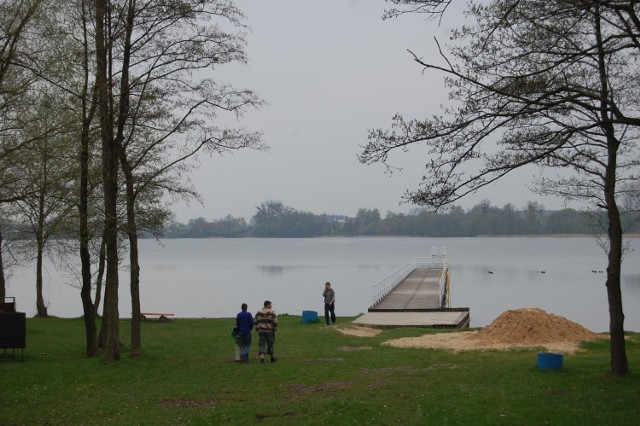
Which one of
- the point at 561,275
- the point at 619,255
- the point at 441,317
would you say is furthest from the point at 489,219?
the point at 619,255

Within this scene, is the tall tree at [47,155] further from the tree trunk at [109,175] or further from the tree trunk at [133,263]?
the tree trunk at [133,263]

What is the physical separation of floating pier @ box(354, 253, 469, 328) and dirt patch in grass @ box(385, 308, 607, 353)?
15.4 ft

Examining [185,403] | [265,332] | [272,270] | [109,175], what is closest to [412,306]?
[265,332]

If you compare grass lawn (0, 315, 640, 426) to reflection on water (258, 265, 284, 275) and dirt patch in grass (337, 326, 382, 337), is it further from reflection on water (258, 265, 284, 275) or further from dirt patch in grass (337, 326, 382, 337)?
reflection on water (258, 265, 284, 275)

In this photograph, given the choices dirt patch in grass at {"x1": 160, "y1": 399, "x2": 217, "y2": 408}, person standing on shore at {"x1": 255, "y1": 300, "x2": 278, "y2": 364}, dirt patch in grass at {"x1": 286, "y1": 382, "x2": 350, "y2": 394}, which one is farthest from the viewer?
person standing on shore at {"x1": 255, "y1": 300, "x2": 278, "y2": 364}

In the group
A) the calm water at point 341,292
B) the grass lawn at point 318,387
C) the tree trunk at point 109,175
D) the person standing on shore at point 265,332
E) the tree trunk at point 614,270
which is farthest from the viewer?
the calm water at point 341,292

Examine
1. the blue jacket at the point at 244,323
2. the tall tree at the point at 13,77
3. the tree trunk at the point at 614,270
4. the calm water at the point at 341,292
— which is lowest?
the calm water at the point at 341,292

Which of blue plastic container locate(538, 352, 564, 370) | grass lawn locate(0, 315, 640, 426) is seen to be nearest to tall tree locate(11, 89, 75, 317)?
grass lawn locate(0, 315, 640, 426)

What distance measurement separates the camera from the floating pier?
83.8 ft

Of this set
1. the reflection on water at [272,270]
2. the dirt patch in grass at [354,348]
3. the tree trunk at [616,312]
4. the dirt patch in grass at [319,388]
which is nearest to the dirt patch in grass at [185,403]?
the dirt patch in grass at [319,388]

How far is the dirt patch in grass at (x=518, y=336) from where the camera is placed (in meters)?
18.4

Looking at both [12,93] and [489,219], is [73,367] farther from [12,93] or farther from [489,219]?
[489,219]

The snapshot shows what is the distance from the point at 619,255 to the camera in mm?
12523

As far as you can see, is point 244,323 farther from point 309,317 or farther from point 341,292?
point 341,292
